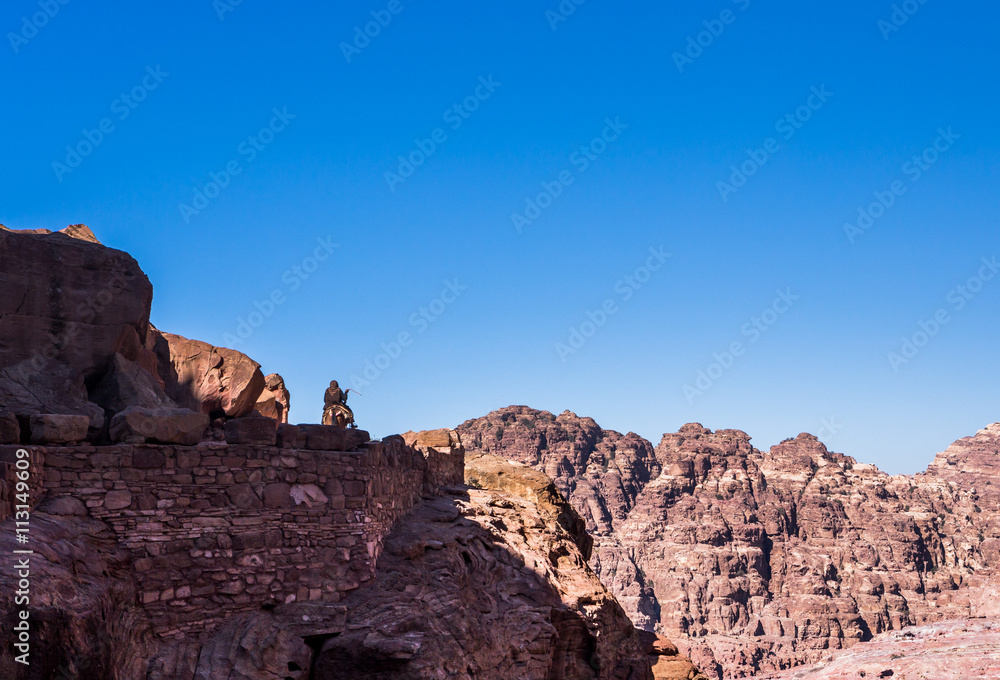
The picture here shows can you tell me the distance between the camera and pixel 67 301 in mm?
16078

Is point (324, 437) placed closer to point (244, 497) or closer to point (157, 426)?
point (244, 497)

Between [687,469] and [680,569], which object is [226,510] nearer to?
[680,569]

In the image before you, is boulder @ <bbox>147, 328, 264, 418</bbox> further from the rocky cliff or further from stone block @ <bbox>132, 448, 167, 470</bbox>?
stone block @ <bbox>132, 448, 167, 470</bbox>

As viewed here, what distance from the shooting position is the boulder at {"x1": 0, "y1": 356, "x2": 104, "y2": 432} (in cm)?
1437

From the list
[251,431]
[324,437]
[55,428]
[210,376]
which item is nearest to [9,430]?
[55,428]

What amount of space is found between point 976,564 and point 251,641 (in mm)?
151437

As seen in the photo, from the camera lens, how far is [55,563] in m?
10.3

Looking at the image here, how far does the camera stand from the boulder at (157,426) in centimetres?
1230

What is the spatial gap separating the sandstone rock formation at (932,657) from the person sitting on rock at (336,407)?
41740 millimetres

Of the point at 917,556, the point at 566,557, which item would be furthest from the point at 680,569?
the point at 566,557

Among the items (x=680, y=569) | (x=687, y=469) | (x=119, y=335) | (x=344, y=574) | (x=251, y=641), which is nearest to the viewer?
(x=251, y=641)

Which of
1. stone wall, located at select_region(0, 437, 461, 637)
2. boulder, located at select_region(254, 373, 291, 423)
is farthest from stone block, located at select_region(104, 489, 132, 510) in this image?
boulder, located at select_region(254, 373, 291, 423)

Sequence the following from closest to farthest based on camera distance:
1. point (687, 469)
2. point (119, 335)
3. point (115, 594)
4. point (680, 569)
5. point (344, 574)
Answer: point (115, 594) → point (344, 574) → point (119, 335) → point (680, 569) → point (687, 469)

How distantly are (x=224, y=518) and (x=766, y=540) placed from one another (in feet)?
455
